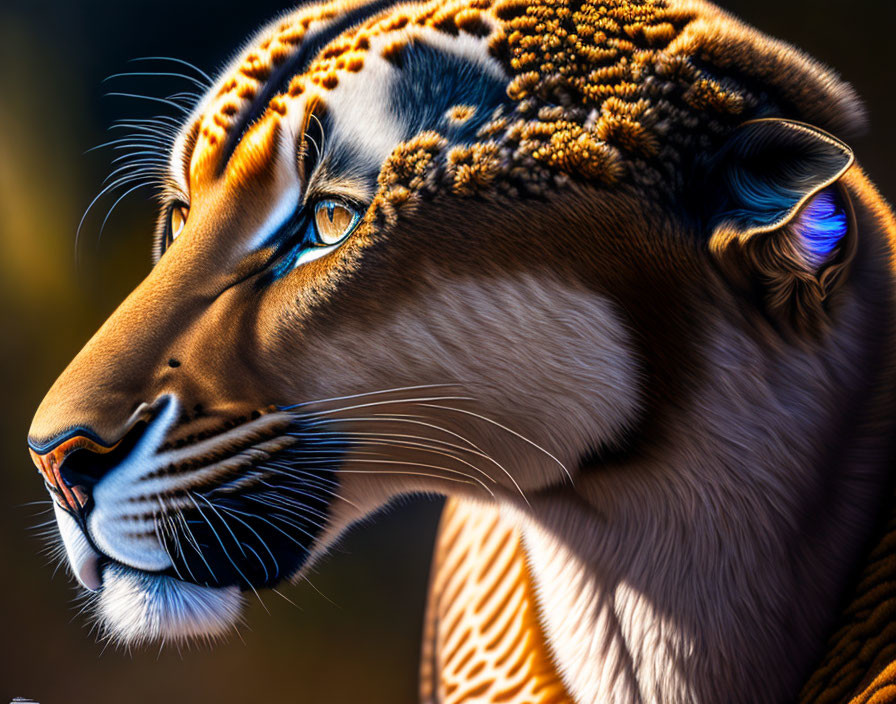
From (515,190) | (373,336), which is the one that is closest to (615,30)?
(515,190)

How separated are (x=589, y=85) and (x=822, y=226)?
20 centimetres

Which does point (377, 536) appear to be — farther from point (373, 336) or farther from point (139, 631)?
point (373, 336)

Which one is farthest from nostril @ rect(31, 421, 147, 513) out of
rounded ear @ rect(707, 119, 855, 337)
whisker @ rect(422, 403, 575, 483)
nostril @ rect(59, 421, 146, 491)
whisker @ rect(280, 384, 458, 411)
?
rounded ear @ rect(707, 119, 855, 337)

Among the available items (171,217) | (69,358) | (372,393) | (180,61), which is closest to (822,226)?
(372,393)

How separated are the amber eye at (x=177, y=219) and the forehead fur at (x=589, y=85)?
0.12 m

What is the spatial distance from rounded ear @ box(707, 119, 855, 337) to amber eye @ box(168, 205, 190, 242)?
1.60 ft

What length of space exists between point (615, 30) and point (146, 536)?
54cm

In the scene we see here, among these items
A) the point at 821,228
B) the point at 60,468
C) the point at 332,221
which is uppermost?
the point at 821,228

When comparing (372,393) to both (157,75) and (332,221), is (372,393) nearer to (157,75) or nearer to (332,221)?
(332,221)

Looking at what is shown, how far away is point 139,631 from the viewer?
694mm

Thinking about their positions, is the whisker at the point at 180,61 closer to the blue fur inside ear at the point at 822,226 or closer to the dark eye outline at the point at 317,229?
the dark eye outline at the point at 317,229

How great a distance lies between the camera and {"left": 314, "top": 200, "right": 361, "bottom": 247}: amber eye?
605mm

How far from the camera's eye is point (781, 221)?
1.67ft

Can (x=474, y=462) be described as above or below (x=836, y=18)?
below
